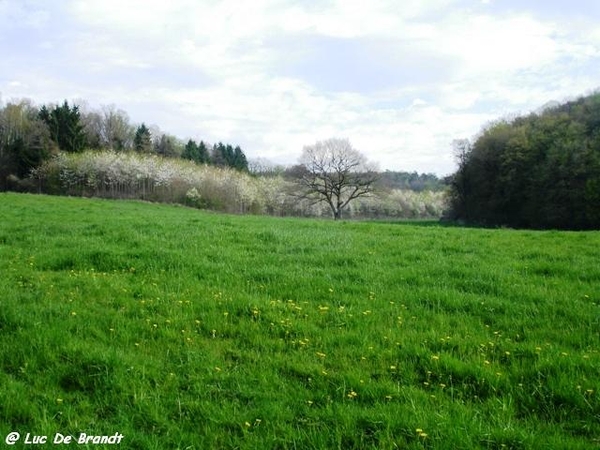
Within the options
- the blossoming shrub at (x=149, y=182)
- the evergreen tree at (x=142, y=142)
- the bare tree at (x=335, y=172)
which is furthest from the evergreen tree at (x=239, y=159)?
the bare tree at (x=335, y=172)

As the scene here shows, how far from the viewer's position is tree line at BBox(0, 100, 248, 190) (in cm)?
7150

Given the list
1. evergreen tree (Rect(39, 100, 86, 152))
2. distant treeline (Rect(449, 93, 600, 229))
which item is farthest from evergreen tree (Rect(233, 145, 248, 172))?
distant treeline (Rect(449, 93, 600, 229))

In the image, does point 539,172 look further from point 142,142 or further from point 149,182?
point 142,142

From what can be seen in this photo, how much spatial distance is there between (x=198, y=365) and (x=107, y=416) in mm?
1073

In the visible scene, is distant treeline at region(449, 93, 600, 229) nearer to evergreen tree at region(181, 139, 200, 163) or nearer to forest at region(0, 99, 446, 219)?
forest at region(0, 99, 446, 219)

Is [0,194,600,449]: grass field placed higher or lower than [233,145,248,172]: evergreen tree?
lower

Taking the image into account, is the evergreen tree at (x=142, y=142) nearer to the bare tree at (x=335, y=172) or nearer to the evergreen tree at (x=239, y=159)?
the evergreen tree at (x=239, y=159)

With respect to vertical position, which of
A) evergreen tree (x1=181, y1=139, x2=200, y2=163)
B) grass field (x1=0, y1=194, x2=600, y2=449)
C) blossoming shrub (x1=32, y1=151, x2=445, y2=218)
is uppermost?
evergreen tree (x1=181, y1=139, x2=200, y2=163)

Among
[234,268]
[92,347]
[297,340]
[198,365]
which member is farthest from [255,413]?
[234,268]

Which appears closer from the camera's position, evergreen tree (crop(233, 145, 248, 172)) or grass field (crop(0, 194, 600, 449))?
grass field (crop(0, 194, 600, 449))

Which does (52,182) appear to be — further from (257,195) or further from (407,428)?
(407,428)

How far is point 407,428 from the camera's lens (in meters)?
3.85

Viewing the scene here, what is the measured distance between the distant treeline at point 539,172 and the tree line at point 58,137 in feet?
200

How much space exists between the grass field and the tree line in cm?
7222
